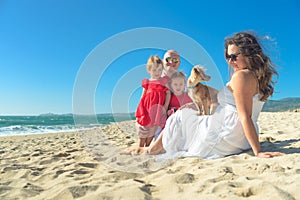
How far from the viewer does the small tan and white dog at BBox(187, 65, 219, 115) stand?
355 centimetres

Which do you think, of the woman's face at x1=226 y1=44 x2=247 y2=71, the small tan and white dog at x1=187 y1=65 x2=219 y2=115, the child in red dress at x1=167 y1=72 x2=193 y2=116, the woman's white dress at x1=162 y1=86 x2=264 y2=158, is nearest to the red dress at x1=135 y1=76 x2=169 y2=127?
the child in red dress at x1=167 y1=72 x2=193 y2=116

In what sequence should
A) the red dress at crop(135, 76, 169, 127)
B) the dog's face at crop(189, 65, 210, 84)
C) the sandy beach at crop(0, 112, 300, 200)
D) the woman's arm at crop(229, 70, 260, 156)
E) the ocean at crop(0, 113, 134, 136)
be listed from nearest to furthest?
1. the sandy beach at crop(0, 112, 300, 200)
2. the woman's arm at crop(229, 70, 260, 156)
3. the dog's face at crop(189, 65, 210, 84)
4. the red dress at crop(135, 76, 169, 127)
5. the ocean at crop(0, 113, 134, 136)

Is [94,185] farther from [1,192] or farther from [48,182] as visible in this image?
[1,192]

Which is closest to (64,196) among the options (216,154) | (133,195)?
(133,195)

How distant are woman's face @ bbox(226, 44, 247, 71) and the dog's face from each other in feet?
2.07

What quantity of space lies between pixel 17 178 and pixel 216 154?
215cm

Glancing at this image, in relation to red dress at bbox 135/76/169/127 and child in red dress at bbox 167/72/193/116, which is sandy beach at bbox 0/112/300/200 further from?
child in red dress at bbox 167/72/193/116

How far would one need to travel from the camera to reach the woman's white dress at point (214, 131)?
284cm

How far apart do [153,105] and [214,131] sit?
1558mm

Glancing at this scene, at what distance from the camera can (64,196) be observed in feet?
6.69

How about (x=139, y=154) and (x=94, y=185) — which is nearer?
(x=94, y=185)

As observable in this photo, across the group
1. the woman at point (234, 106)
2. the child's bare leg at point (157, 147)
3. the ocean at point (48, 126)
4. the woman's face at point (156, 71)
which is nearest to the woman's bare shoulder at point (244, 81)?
the woman at point (234, 106)

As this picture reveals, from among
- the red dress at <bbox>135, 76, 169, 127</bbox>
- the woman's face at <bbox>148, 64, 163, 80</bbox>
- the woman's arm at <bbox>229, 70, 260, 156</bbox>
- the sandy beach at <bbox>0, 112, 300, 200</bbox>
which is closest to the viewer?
the sandy beach at <bbox>0, 112, 300, 200</bbox>

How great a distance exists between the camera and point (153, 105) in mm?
4270
